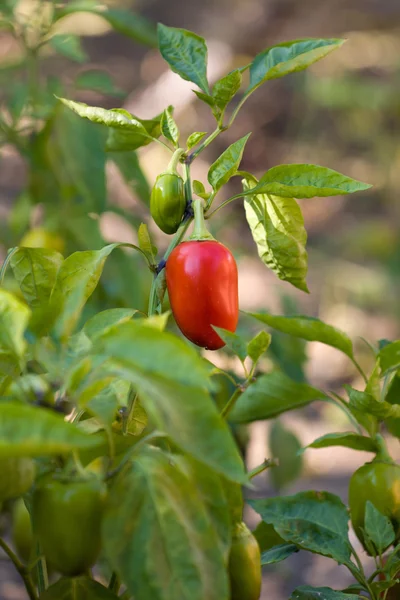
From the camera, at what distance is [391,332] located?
3.52 m

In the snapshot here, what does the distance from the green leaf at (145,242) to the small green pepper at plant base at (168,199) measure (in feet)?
0.05

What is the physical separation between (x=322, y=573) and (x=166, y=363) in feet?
4.69

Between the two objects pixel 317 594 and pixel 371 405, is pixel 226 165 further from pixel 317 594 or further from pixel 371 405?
pixel 317 594

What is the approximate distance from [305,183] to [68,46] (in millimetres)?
810

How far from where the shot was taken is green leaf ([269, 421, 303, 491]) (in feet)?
4.63

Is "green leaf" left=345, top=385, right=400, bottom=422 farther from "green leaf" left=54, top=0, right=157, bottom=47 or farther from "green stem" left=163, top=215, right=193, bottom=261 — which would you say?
"green leaf" left=54, top=0, right=157, bottom=47

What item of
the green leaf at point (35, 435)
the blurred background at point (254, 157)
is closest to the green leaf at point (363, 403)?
the green leaf at point (35, 435)

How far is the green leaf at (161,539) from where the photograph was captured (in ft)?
1.50

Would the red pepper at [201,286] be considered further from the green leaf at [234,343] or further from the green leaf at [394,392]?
the green leaf at [394,392]

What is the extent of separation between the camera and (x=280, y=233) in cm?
72

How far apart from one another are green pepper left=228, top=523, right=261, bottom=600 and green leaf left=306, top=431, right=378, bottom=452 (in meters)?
0.15

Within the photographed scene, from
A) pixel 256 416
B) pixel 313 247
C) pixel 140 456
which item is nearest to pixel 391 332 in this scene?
pixel 313 247

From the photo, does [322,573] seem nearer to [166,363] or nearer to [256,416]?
[256,416]

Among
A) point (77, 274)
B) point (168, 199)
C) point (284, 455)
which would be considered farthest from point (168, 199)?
point (284, 455)
